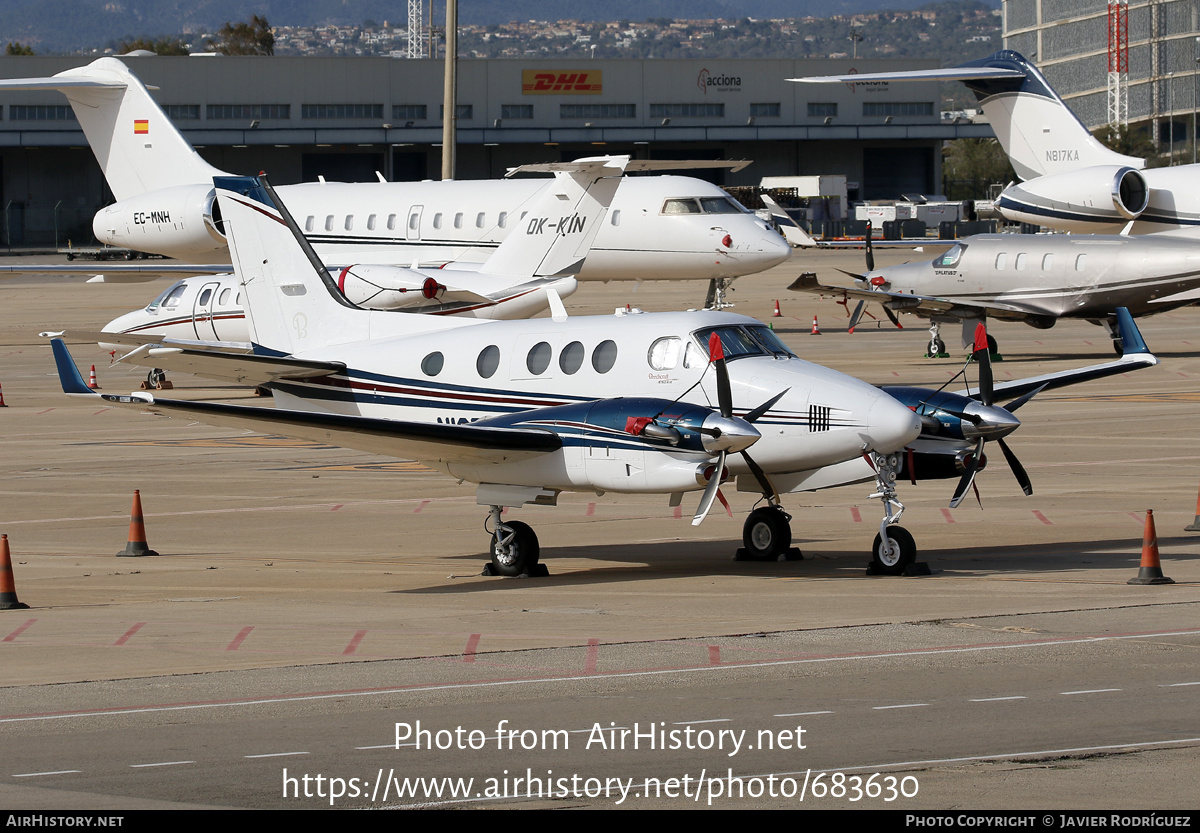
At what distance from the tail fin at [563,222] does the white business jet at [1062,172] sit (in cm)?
1632

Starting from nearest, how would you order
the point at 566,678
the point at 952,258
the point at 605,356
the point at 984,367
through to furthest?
the point at 566,678, the point at 984,367, the point at 605,356, the point at 952,258

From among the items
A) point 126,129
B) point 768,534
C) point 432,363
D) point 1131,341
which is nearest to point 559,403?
point 432,363

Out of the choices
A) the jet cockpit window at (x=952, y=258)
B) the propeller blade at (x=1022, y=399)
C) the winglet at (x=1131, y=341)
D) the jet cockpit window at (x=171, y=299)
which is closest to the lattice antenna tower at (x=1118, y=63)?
the jet cockpit window at (x=952, y=258)

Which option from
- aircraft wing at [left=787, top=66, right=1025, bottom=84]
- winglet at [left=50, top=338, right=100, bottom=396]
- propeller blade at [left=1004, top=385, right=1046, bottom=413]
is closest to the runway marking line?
winglet at [left=50, top=338, right=100, bottom=396]

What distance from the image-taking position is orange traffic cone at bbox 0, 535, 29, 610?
14570mm

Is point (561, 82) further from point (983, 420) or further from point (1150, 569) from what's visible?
point (1150, 569)

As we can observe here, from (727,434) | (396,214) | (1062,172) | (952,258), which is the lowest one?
(727,434)

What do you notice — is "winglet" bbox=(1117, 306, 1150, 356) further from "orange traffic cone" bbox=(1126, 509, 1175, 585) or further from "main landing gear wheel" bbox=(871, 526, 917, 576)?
"main landing gear wheel" bbox=(871, 526, 917, 576)

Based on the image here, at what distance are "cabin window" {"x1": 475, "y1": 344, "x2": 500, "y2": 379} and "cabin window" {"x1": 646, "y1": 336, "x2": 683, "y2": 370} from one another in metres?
2.04

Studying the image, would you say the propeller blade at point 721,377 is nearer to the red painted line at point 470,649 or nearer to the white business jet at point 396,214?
the red painted line at point 470,649

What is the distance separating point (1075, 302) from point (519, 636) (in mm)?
26991

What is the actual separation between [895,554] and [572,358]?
14.3ft

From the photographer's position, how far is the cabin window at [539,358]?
17.2 m

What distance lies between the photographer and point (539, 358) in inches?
679
